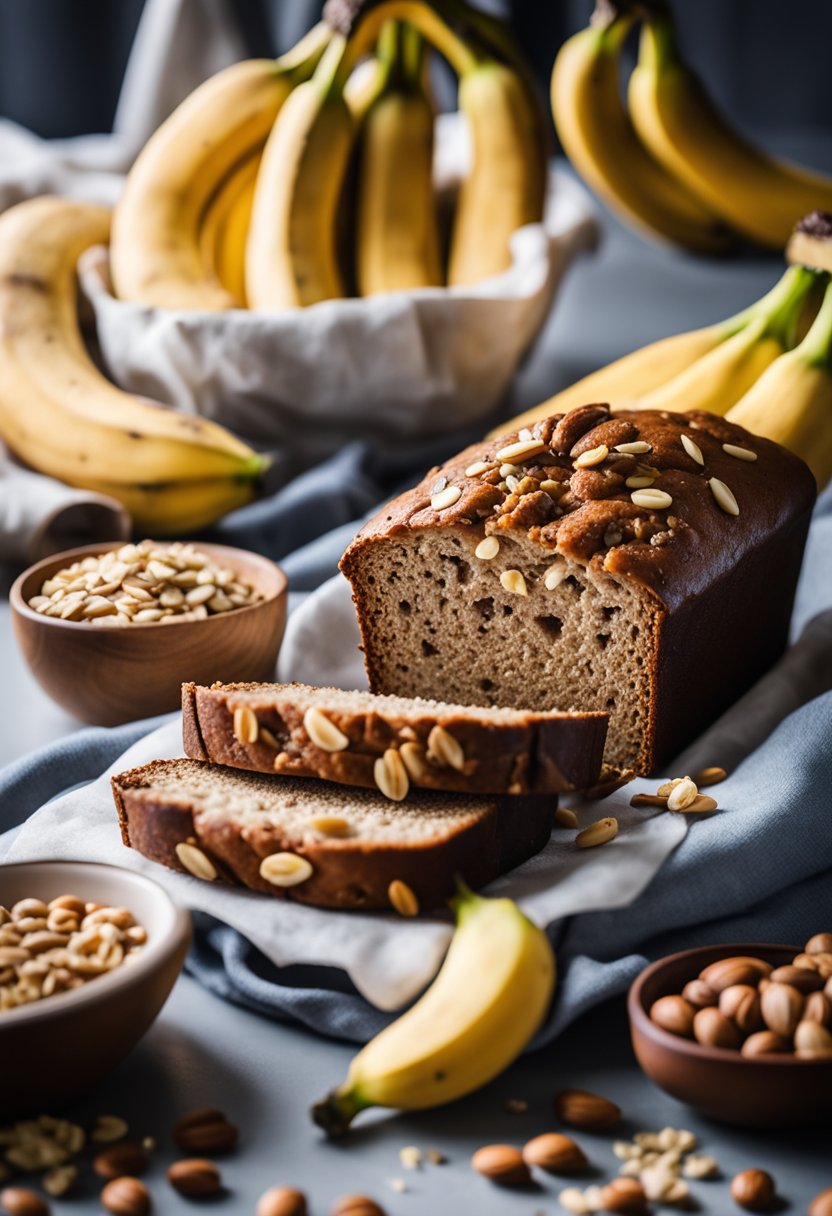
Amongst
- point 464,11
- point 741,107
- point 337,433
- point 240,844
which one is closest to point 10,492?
point 337,433

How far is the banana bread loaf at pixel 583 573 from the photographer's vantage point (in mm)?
1771

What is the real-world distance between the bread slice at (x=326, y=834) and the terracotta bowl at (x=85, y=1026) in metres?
0.15

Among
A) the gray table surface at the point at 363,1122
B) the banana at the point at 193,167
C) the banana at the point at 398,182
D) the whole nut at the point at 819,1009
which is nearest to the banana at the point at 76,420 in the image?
the banana at the point at 193,167

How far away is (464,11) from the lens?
3.15 metres

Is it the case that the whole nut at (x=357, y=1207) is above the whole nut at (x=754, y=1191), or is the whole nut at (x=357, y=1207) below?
below

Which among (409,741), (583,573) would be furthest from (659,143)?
(409,741)

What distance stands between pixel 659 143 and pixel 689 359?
121 cm

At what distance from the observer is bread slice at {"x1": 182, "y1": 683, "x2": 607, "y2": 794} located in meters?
1.52

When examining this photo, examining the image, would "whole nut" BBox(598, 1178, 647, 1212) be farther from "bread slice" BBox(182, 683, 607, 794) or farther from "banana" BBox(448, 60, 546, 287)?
"banana" BBox(448, 60, 546, 287)

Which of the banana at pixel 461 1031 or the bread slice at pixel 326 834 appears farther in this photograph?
the bread slice at pixel 326 834

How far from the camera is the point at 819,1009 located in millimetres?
1285

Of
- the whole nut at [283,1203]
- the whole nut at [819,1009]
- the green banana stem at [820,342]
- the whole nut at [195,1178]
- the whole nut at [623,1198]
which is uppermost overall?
the green banana stem at [820,342]

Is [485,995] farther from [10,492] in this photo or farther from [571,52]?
[571,52]

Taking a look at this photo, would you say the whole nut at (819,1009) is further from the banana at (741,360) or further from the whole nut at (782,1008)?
the banana at (741,360)
